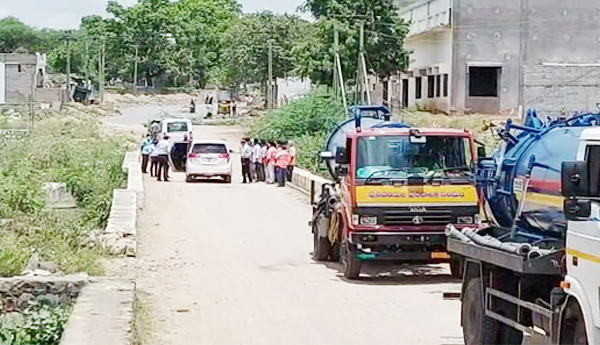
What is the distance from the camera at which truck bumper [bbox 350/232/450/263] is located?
17.4m

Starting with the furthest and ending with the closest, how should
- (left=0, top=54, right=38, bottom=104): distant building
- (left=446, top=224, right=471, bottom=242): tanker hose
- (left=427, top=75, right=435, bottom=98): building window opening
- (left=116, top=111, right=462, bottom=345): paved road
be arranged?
(left=0, top=54, right=38, bottom=104): distant building
(left=427, top=75, right=435, bottom=98): building window opening
(left=116, top=111, right=462, bottom=345): paved road
(left=446, top=224, right=471, bottom=242): tanker hose

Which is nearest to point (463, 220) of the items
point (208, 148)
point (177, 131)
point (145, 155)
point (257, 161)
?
point (257, 161)

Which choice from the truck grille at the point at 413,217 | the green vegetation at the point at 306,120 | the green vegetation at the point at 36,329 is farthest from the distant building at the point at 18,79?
the green vegetation at the point at 36,329

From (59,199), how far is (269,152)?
1191cm

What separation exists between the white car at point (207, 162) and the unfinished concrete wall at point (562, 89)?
11.3 meters

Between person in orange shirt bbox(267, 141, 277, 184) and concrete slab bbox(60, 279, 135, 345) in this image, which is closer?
concrete slab bbox(60, 279, 135, 345)

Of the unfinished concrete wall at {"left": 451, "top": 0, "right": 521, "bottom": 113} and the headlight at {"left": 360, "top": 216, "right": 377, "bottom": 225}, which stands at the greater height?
the unfinished concrete wall at {"left": 451, "top": 0, "right": 521, "bottom": 113}

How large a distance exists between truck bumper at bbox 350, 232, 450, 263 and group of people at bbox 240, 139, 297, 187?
2283cm

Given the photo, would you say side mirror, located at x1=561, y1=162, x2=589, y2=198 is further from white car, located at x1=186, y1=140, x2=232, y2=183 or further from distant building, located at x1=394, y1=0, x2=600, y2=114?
distant building, located at x1=394, y1=0, x2=600, y2=114

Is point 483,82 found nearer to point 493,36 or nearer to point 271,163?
point 493,36

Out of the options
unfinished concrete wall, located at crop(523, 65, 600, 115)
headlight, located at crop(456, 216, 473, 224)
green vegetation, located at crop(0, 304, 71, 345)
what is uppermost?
unfinished concrete wall, located at crop(523, 65, 600, 115)

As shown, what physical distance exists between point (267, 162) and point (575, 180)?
3381 centimetres

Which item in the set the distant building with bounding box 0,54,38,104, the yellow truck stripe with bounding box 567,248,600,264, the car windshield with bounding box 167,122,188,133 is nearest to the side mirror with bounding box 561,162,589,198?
the yellow truck stripe with bounding box 567,248,600,264

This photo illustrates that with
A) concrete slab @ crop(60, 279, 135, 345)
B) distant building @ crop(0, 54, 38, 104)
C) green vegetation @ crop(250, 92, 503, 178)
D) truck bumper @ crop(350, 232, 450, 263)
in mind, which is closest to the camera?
concrete slab @ crop(60, 279, 135, 345)
